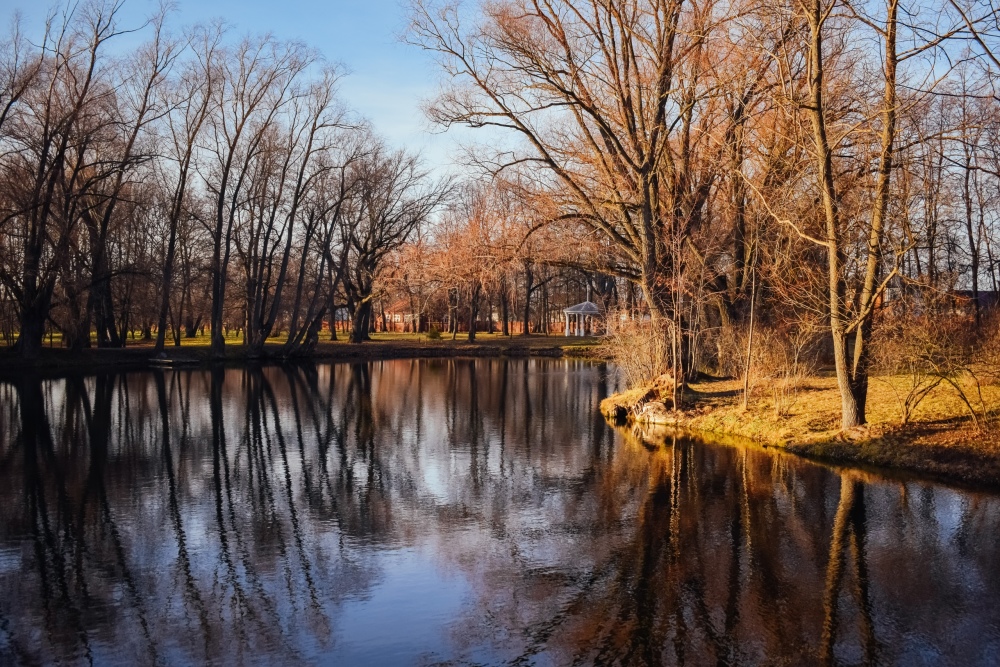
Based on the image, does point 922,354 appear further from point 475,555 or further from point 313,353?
point 313,353

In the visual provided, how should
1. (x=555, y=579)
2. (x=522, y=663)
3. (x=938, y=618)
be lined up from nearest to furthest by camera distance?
1. (x=522, y=663)
2. (x=938, y=618)
3. (x=555, y=579)

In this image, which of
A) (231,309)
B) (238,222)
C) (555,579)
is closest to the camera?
(555,579)

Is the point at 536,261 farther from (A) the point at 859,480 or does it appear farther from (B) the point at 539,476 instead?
(A) the point at 859,480

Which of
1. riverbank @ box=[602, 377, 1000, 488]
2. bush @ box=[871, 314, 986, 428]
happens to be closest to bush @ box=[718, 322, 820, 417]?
riverbank @ box=[602, 377, 1000, 488]

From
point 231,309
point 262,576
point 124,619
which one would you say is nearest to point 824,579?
point 262,576

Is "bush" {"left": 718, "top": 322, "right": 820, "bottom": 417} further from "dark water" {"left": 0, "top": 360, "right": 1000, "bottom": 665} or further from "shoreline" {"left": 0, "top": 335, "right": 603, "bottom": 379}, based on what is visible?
"shoreline" {"left": 0, "top": 335, "right": 603, "bottom": 379}

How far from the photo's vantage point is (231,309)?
61.6m

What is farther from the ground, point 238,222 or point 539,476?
point 238,222

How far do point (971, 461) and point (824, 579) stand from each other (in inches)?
229

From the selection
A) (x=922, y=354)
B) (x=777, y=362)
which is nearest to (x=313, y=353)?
(x=777, y=362)

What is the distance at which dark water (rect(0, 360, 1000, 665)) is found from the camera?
21.7 feet

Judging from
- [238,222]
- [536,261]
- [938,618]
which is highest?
[238,222]

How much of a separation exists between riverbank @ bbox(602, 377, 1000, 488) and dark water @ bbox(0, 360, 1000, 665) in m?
0.86

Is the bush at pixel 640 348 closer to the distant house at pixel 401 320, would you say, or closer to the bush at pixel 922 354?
the bush at pixel 922 354
